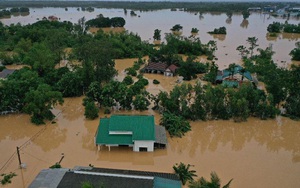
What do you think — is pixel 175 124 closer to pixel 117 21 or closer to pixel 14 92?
pixel 14 92

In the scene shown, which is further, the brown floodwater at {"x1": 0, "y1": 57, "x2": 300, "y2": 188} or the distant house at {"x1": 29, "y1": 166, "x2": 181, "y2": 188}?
the brown floodwater at {"x1": 0, "y1": 57, "x2": 300, "y2": 188}

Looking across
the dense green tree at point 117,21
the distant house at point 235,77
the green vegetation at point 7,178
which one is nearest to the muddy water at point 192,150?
the green vegetation at point 7,178

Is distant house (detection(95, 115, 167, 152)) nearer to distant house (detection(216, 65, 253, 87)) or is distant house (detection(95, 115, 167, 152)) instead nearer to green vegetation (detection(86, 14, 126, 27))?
distant house (detection(216, 65, 253, 87))

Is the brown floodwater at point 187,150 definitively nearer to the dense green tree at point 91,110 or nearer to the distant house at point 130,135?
the dense green tree at point 91,110

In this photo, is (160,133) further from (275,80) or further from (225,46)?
(225,46)

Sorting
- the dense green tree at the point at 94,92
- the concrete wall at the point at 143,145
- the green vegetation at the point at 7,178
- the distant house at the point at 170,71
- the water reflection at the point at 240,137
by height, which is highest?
the dense green tree at the point at 94,92

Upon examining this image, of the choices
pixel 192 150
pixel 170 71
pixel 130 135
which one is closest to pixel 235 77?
pixel 170 71

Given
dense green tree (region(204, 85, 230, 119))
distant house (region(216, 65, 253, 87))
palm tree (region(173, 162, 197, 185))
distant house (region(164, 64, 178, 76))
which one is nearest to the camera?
palm tree (region(173, 162, 197, 185))

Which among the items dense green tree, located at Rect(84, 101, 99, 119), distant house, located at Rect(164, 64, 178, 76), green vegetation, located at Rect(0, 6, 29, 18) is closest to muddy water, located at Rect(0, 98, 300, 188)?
dense green tree, located at Rect(84, 101, 99, 119)
